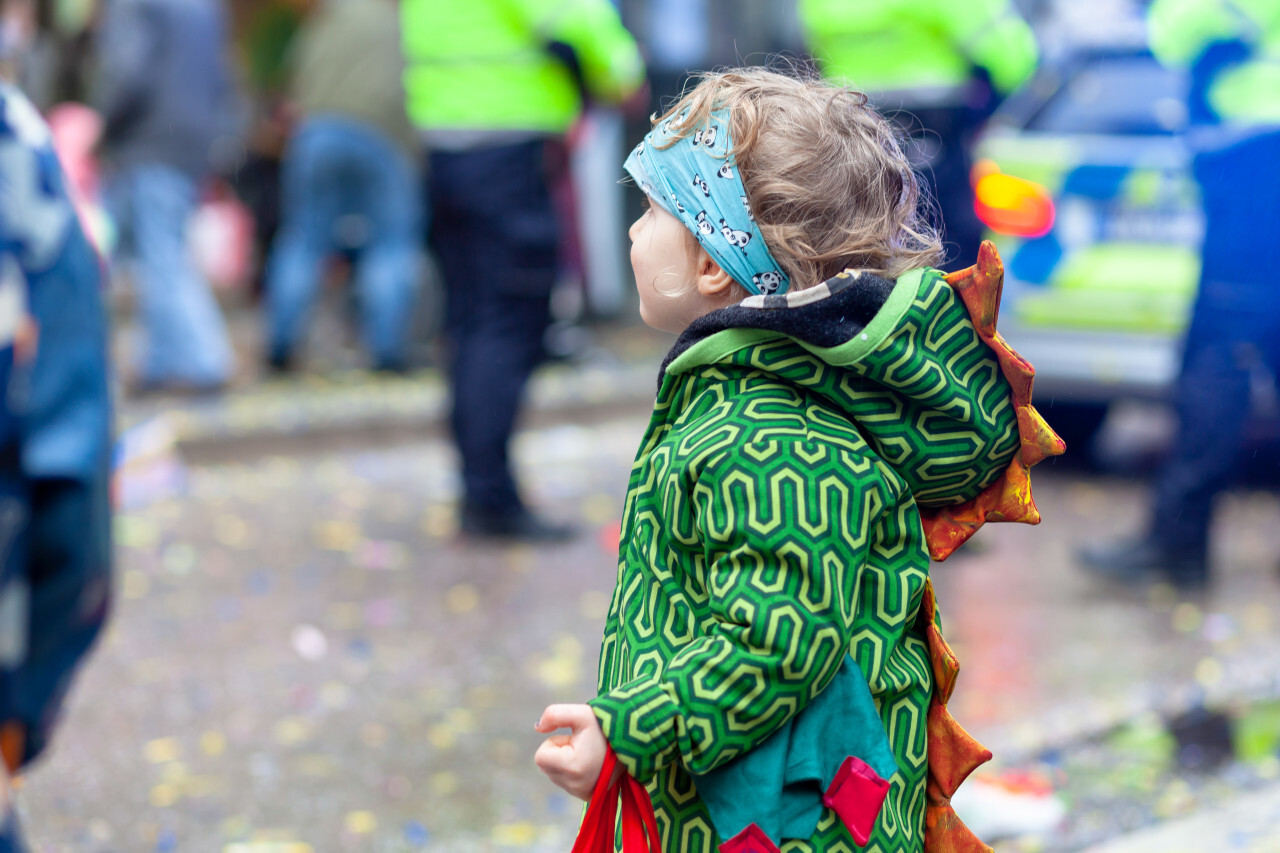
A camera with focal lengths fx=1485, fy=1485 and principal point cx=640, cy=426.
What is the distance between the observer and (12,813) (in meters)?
1.36

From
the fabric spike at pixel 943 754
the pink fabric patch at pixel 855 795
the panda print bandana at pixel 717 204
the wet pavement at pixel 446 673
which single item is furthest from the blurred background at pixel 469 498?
the pink fabric patch at pixel 855 795

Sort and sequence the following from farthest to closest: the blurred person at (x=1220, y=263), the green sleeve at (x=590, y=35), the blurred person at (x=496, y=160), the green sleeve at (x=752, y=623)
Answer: the blurred person at (x=496, y=160) → the green sleeve at (x=590, y=35) → the blurred person at (x=1220, y=263) → the green sleeve at (x=752, y=623)

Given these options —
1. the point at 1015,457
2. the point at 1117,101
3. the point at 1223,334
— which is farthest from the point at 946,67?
the point at 1015,457

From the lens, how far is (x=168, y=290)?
295 inches

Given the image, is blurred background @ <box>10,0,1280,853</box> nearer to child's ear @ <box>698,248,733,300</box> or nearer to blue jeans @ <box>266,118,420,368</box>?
blue jeans @ <box>266,118,420,368</box>

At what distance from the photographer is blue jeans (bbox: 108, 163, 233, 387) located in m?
7.52

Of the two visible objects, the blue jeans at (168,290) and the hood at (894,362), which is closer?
the hood at (894,362)

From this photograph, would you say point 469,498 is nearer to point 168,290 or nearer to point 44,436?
point 168,290

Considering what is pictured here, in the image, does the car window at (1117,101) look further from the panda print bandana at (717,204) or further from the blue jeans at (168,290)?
the panda print bandana at (717,204)

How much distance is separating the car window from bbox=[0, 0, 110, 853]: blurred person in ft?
15.9

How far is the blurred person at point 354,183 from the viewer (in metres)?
8.22

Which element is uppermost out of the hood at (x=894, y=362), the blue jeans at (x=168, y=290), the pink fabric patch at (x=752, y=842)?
the hood at (x=894, y=362)

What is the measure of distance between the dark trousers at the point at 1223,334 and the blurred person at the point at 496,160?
80.1 inches

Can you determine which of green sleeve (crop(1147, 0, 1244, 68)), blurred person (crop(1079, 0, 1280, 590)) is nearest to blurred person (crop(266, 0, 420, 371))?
blurred person (crop(1079, 0, 1280, 590))
